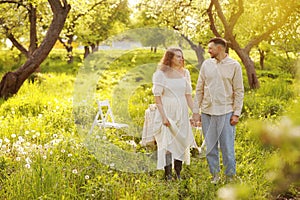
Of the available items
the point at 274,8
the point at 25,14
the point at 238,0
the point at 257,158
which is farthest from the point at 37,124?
the point at 25,14

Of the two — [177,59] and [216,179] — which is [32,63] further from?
[216,179]

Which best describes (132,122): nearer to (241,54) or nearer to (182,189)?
(182,189)

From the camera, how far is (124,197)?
4.52 metres

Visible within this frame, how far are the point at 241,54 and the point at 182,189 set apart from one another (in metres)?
10.4

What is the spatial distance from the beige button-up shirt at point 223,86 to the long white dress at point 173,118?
365 mm

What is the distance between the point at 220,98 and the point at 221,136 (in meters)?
0.46

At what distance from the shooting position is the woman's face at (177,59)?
211 inches

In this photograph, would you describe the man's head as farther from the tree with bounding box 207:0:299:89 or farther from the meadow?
the tree with bounding box 207:0:299:89

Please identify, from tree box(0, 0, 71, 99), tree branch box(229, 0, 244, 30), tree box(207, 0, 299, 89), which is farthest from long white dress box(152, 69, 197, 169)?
tree branch box(229, 0, 244, 30)

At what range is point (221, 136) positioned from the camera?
521 centimetres

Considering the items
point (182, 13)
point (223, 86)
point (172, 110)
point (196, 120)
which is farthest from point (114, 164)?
point (182, 13)

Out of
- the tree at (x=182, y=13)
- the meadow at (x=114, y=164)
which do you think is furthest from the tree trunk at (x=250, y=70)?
the meadow at (x=114, y=164)

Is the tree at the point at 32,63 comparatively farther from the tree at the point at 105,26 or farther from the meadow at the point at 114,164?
the tree at the point at 105,26

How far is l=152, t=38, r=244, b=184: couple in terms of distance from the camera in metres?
5.09
